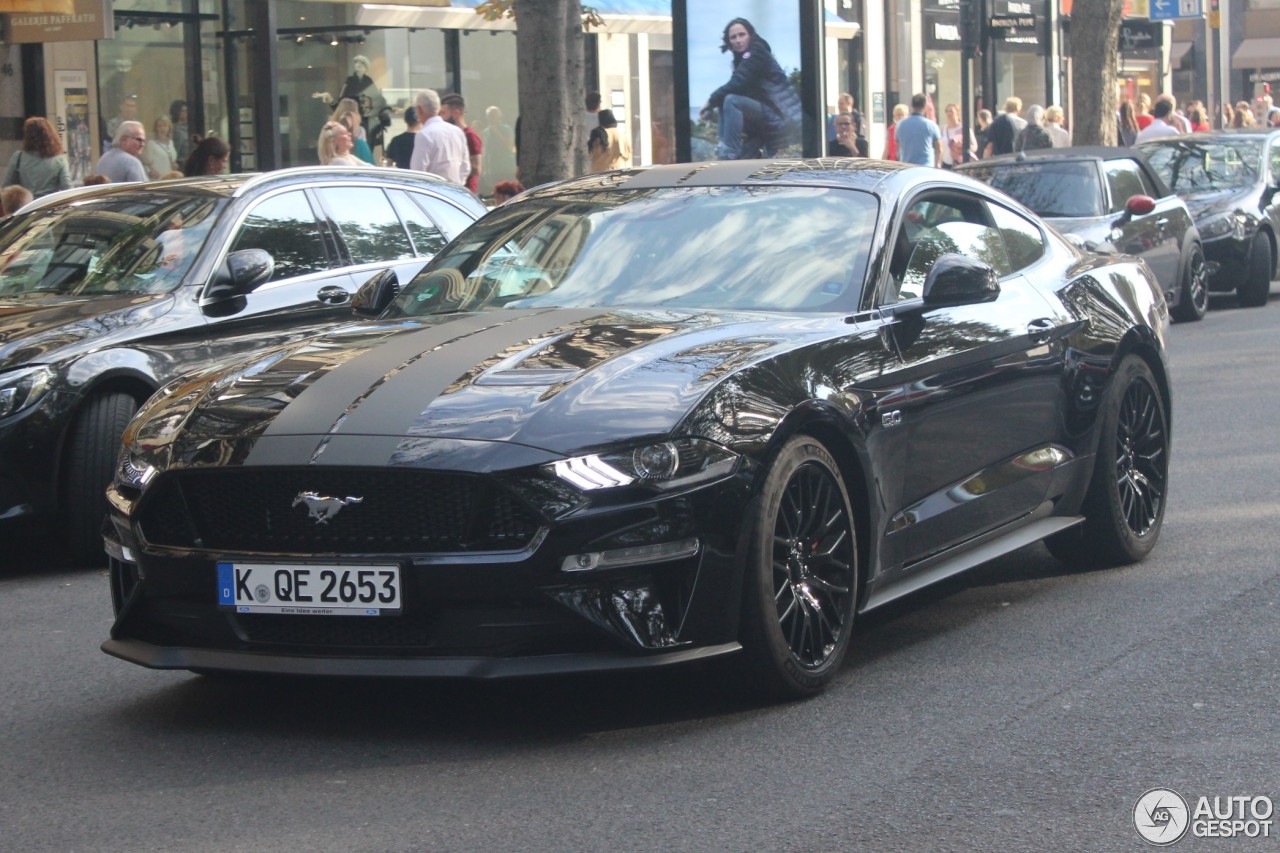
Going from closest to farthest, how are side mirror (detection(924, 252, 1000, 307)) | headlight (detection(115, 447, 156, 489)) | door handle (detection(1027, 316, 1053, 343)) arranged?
headlight (detection(115, 447, 156, 489)) → side mirror (detection(924, 252, 1000, 307)) → door handle (detection(1027, 316, 1053, 343))

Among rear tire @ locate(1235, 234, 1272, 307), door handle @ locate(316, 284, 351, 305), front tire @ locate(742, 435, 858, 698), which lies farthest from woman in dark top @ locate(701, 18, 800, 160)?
front tire @ locate(742, 435, 858, 698)

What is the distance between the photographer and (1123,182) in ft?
53.6

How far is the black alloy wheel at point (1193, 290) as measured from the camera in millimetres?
17344

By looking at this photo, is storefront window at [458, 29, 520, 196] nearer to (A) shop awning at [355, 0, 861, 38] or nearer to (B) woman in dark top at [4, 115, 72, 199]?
(A) shop awning at [355, 0, 861, 38]

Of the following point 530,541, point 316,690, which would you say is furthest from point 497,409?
point 316,690

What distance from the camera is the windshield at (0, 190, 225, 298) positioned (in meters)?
8.69

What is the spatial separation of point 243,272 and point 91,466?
1008 mm

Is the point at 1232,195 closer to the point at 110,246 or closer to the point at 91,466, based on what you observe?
the point at 110,246

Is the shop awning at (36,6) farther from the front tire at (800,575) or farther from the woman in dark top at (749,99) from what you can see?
the front tire at (800,575)

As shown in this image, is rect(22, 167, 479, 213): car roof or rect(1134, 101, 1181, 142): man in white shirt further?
rect(1134, 101, 1181, 142): man in white shirt

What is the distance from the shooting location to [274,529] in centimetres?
502

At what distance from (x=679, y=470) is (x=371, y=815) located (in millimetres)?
1150

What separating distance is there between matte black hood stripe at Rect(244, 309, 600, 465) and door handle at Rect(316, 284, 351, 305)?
2.98m

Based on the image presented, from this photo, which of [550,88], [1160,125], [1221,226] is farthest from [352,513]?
[1160,125]
